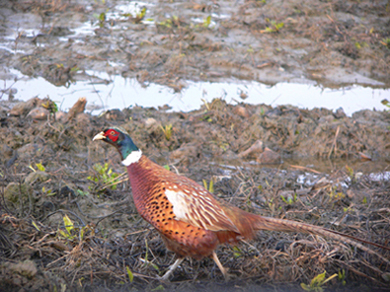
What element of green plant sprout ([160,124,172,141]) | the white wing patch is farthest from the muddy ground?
the white wing patch

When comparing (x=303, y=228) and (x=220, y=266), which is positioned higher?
(x=303, y=228)

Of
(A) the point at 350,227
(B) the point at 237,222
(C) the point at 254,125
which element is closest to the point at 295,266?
(B) the point at 237,222

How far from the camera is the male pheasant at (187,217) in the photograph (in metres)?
3.15

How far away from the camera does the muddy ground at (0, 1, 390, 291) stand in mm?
3412

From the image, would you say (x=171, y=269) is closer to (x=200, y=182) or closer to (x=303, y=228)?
(x=303, y=228)

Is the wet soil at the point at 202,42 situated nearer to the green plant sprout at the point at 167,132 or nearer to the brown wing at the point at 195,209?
the green plant sprout at the point at 167,132

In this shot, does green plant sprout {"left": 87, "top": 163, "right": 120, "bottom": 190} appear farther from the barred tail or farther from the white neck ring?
the barred tail

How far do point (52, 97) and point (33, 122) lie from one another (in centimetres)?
111

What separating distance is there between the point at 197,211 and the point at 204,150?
2.57m

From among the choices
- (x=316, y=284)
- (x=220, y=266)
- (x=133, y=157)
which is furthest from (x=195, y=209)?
(x=316, y=284)

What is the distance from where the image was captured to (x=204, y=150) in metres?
5.72

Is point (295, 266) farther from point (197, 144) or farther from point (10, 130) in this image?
point (10, 130)

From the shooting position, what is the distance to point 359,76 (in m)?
8.45

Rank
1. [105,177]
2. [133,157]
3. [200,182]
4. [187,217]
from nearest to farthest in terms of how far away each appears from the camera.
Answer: [187,217] < [133,157] < [105,177] < [200,182]
